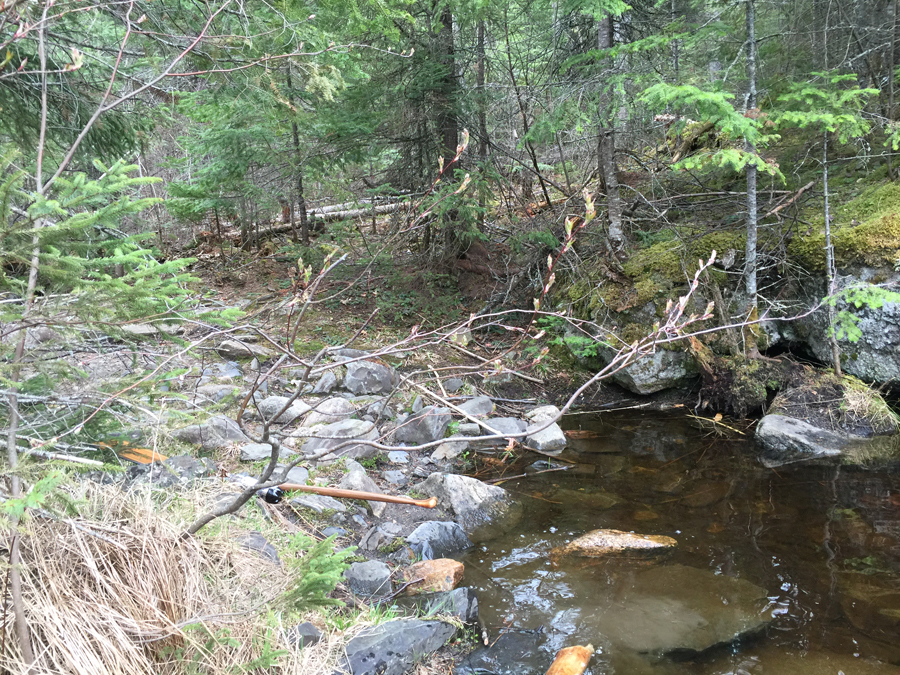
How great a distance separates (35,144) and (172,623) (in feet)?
13.1

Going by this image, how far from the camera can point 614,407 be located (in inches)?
305

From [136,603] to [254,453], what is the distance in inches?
110

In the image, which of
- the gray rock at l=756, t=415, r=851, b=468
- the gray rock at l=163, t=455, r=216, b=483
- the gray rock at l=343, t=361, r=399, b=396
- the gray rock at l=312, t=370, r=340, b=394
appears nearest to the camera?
the gray rock at l=163, t=455, r=216, b=483

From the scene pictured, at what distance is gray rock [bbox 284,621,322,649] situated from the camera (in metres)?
2.85

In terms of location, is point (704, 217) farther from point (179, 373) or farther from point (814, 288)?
point (179, 373)

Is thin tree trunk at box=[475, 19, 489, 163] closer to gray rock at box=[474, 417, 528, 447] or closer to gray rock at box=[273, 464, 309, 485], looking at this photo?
gray rock at box=[474, 417, 528, 447]

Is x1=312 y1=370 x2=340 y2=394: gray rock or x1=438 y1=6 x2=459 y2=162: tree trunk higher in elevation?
x1=438 y1=6 x2=459 y2=162: tree trunk

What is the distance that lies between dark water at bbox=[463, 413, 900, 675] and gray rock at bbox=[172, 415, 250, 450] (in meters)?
2.67

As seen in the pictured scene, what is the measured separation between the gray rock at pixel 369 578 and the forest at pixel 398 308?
22 mm

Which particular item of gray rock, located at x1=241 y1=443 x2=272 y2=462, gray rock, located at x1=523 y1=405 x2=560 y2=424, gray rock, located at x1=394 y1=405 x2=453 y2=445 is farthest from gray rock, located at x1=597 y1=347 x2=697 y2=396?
gray rock, located at x1=241 y1=443 x2=272 y2=462

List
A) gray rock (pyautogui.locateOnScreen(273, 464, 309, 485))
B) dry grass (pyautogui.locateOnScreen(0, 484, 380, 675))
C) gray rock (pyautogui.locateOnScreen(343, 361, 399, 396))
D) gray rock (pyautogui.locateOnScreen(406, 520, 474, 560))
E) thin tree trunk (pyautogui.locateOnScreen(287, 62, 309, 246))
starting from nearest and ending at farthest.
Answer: dry grass (pyautogui.locateOnScreen(0, 484, 380, 675)), gray rock (pyautogui.locateOnScreen(406, 520, 474, 560)), gray rock (pyautogui.locateOnScreen(273, 464, 309, 485)), gray rock (pyautogui.locateOnScreen(343, 361, 399, 396)), thin tree trunk (pyautogui.locateOnScreen(287, 62, 309, 246))

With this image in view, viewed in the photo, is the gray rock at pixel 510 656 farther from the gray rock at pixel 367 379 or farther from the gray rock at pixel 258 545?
the gray rock at pixel 367 379

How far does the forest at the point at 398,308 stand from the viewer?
8.07ft

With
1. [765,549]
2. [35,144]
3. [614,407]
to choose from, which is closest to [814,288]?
[614,407]
